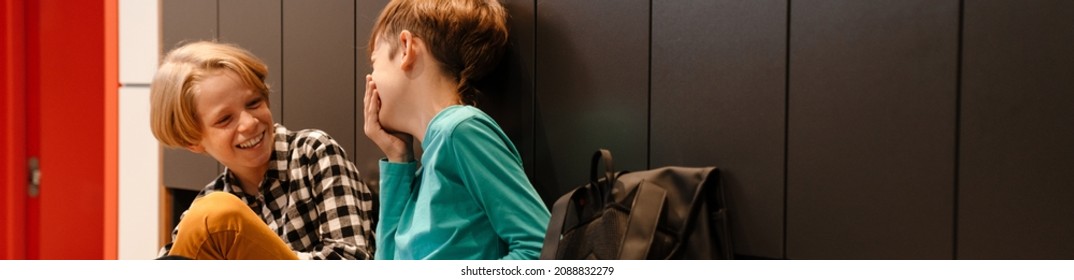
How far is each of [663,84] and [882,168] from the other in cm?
40

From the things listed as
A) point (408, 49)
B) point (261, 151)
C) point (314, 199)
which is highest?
point (408, 49)

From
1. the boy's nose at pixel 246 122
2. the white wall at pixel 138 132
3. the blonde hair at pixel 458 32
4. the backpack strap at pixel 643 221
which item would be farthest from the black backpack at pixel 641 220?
the white wall at pixel 138 132

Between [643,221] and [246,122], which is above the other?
[246,122]

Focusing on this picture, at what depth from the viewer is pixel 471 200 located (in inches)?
65.0

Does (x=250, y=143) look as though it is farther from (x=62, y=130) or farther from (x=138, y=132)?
(x=62, y=130)

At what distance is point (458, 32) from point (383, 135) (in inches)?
10.8

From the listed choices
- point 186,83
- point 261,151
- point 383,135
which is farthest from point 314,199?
point 186,83

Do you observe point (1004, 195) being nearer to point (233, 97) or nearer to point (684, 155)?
point (684, 155)

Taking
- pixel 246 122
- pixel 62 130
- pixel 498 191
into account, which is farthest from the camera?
pixel 62 130

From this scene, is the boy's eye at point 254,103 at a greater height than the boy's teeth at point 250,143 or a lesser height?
greater

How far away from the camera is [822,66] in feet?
4.70

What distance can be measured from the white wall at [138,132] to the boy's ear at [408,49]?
1.22m

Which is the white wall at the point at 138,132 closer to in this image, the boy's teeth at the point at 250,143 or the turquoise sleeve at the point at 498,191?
the boy's teeth at the point at 250,143

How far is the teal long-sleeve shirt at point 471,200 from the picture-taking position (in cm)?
159
